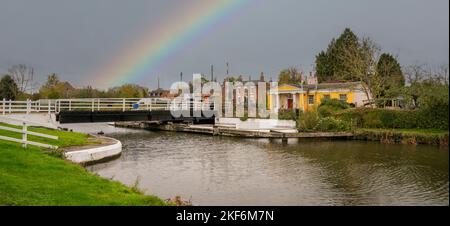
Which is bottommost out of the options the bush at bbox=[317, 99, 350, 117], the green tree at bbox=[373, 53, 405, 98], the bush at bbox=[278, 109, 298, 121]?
the bush at bbox=[278, 109, 298, 121]

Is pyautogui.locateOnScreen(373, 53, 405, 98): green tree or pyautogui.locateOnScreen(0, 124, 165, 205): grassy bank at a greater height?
pyautogui.locateOnScreen(373, 53, 405, 98): green tree

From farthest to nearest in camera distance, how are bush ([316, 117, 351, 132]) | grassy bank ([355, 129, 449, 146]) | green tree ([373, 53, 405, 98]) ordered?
green tree ([373, 53, 405, 98])
bush ([316, 117, 351, 132])
grassy bank ([355, 129, 449, 146])

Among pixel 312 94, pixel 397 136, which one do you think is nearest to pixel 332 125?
pixel 397 136

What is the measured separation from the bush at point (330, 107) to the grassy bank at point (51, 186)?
3240 cm

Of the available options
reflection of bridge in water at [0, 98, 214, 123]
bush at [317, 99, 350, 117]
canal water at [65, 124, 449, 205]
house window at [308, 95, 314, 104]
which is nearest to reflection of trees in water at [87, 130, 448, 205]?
canal water at [65, 124, 449, 205]

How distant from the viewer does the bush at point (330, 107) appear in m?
43.5

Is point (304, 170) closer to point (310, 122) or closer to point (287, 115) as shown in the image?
point (310, 122)

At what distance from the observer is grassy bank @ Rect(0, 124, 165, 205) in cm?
958

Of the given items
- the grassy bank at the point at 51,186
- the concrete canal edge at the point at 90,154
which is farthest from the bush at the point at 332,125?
the grassy bank at the point at 51,186

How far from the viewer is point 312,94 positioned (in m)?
58.2

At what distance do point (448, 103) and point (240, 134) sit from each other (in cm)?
3864

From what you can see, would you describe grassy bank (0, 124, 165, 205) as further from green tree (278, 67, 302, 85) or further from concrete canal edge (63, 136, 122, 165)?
green tree (278, 67, 302, 85)

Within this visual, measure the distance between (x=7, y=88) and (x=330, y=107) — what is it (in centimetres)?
5923

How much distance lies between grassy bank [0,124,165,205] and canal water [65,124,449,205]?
2412mm
